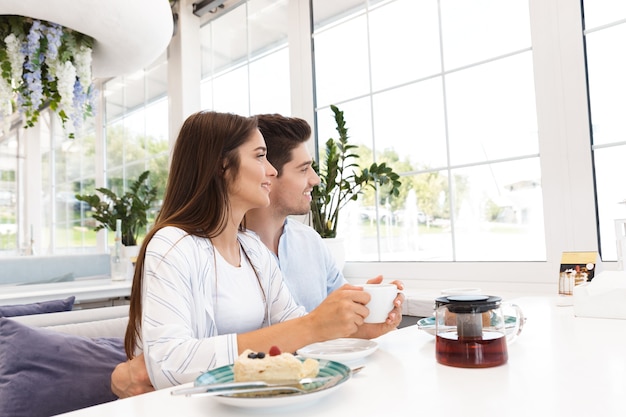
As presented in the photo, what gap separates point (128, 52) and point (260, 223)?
1.07 meters

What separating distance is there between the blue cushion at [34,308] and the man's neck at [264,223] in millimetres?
833

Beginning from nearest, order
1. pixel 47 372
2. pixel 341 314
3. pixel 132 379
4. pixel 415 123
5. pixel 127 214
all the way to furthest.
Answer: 1. pixel 341 314
2. pixel 132 379
3. pixel 47 372
4. pixel 415 123
5. pixel 127 214

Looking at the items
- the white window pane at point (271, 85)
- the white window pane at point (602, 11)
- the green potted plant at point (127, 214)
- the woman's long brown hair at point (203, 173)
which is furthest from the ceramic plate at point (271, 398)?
the green potted plant at point (127, 214)

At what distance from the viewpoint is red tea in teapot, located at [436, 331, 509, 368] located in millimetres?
837

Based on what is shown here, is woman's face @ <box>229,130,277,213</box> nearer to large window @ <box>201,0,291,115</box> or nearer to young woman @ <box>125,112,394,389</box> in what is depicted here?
young woman @ <box>125,112,394,389</box>

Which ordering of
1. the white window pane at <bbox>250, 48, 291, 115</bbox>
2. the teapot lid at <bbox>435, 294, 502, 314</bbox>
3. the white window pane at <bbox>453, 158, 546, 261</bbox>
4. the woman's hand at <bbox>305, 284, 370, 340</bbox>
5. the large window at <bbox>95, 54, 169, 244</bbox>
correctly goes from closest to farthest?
the teapot lid at <bbox>435, 294, 502, 314</bbox>
the woman's hand at <bbox>305, 284, 370, 340</bbox>
the white window pane at <bbox>453, 158, 546, 261</bbox>
the white window pane at <bbox>250, 48, 291, 115</bbox>
the large window at <bbox>95, 54, 169, 244</bbox>

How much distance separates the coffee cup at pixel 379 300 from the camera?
97 centimetres

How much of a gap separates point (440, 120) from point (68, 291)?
2.27 meters

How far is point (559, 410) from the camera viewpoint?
624 millimetres

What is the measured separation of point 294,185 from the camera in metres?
1.80

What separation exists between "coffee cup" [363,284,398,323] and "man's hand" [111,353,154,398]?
0.48 meters

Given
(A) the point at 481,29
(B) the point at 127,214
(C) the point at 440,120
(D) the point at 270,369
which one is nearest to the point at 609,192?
(C) the point at 440,120

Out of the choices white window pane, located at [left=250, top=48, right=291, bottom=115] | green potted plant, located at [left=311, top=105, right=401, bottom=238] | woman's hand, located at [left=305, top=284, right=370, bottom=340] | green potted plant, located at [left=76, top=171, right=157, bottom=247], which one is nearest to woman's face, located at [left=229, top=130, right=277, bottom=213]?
woman's hand, located at [left=305, top=284, right=370, bottom=340]

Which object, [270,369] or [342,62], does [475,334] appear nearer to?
[270,369]
